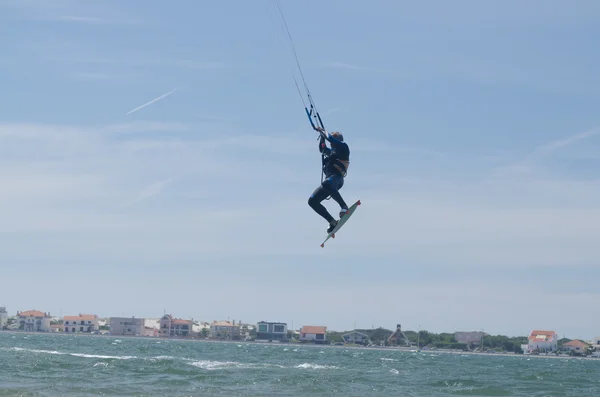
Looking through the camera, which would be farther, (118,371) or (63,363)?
(63,363)

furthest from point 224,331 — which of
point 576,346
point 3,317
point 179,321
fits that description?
point 576,346

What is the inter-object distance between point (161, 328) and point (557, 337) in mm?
76329

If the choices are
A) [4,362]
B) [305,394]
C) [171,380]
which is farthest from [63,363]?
[305,394]

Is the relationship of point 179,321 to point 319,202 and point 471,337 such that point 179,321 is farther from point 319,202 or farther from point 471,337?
point 319,202

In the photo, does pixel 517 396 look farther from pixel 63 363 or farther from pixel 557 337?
pixel 557 337

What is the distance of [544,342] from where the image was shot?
168 m

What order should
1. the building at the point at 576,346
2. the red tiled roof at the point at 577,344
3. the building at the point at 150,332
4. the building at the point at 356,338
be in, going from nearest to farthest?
1. the building at the point at 576,346
2. the red tiled roof at the point at 577,344
3. the building at the point at 150,332
4. the building at the point at 356,338

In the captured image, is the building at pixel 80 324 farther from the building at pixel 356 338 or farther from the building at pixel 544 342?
the building at pixel 544 342

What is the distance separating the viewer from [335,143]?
17594 mm

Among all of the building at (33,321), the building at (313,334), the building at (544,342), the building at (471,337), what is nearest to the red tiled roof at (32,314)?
the building at (33,321)

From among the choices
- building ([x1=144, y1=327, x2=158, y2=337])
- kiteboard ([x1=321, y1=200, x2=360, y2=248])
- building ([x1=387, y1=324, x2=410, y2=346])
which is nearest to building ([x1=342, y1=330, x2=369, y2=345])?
building ([x1=387, y1=324, x2=410, y2=346])

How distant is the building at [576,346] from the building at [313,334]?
155ft

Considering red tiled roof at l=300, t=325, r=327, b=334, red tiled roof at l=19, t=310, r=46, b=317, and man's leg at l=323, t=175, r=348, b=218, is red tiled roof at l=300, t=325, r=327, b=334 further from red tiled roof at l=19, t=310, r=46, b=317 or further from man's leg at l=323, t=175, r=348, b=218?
man's leg at l=323, t=175, r=348, b=218

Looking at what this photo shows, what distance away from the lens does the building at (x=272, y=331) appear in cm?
16625
